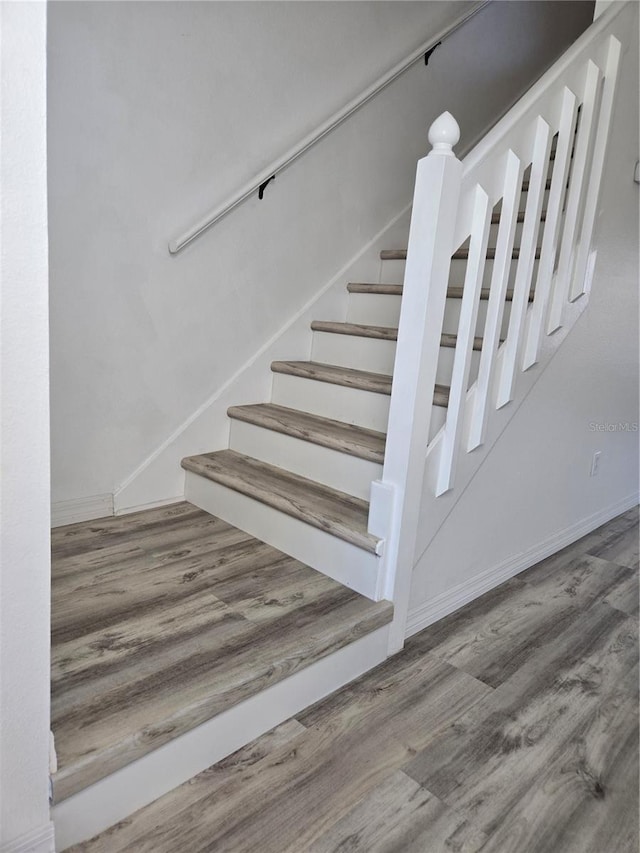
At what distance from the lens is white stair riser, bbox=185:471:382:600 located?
1717mm

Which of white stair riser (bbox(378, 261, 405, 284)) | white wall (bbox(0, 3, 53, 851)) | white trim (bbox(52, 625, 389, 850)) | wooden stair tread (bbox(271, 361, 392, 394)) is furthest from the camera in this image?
white stair riser (bbox(378, 261, 405, 284))

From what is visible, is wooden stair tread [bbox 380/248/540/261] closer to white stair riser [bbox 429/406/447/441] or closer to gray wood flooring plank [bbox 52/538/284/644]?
white stair riser [bbox 429/406/447/441]

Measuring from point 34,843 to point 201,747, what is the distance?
0.34m

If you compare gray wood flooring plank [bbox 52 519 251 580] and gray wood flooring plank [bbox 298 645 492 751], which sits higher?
gray wood flooring plank [bbox 52 519 251 580]

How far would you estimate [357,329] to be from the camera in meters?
2.42

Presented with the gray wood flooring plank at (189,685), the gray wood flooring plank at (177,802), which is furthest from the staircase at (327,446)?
the gray wood flooring plank at (177,802)

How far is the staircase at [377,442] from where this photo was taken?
1.35m

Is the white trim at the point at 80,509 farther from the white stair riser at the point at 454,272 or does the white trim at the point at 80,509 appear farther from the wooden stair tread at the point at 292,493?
the white stair riser at the point at 454,272

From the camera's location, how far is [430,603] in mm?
1924

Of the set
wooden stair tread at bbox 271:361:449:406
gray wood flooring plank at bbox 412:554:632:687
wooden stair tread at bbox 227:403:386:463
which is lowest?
gray wood flooring plank at bbox 412:554:632:687

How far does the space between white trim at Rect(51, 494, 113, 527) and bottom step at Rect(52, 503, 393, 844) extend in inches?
1.7

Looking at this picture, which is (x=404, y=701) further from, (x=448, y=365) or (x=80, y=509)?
(x=80, y=509)

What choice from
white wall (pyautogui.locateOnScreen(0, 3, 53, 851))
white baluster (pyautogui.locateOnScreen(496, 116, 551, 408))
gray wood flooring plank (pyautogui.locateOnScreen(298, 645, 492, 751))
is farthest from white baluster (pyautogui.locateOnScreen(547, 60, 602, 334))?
white wall (pyautogui.locateOnScreen(0, 3, 53, 851))

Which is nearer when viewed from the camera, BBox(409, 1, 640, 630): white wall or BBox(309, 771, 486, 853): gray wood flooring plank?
BBox(309, 771, 486, 853): gray wood flooring plank
